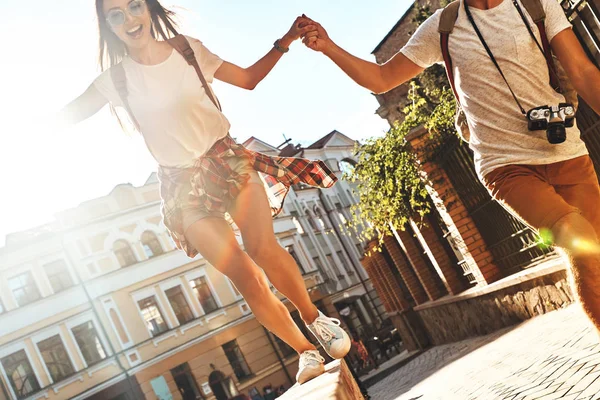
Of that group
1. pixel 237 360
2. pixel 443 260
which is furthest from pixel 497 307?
pixel 237 360

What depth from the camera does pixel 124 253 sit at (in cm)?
3469

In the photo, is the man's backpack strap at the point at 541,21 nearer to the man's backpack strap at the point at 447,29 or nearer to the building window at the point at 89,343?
the man's backpack strap at the point at 447,29

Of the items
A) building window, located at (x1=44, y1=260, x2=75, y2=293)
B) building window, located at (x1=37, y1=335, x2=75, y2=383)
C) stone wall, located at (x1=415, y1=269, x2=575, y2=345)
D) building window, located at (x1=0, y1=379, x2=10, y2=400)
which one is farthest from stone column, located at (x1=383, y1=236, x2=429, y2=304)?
building window, located at (x1=0, y1=379, x2=10, y2=400)

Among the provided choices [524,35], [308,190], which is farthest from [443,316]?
[308,190]

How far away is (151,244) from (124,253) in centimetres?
147

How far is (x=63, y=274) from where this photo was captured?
3334 centimetres

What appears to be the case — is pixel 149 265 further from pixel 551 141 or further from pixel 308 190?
pixel 551 141

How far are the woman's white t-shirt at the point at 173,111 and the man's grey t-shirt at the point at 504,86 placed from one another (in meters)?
1.17

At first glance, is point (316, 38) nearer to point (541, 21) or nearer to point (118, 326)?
point (541, 21)

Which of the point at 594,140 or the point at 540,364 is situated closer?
the point at 540,364

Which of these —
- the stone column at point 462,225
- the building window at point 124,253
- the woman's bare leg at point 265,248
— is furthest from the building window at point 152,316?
the woman's bare leg at point 265,248

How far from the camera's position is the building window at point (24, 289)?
32.2 m

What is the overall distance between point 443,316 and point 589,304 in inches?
539

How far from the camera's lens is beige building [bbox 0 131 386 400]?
3173cm
